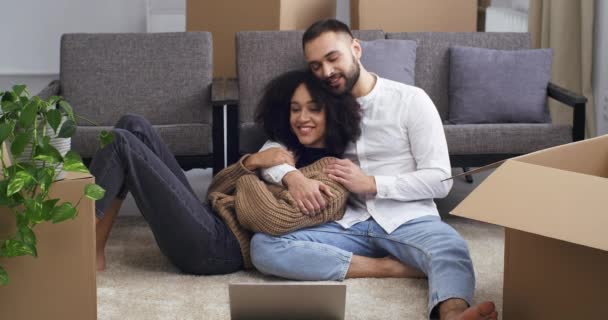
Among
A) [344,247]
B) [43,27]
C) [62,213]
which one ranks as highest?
[43,27]

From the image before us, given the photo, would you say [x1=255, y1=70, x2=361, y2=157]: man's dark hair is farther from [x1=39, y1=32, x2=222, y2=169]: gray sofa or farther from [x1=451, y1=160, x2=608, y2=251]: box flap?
[x1=451, y1=160, x2=608, y2=251]: box flap

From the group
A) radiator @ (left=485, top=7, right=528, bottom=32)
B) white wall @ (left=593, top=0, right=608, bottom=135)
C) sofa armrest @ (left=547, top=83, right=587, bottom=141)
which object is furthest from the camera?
radiator @ (left=485, top=7, right=528, bottom=32)

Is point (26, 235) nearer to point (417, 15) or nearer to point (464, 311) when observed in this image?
point (464, 311)

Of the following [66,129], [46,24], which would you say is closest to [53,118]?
[66,129]

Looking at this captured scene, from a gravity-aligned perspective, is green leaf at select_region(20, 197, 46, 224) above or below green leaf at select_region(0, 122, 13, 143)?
below

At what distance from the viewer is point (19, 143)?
5.84 ft

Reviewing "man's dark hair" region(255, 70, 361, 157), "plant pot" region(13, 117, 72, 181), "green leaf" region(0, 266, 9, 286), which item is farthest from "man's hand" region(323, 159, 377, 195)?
"green leaf" region(0, 266, 9, 286)

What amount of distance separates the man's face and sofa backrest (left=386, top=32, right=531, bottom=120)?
3.53 feet

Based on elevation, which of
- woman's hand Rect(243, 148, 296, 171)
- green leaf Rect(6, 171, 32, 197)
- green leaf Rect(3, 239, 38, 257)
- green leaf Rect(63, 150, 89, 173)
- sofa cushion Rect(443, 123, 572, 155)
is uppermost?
green leaf Rect(63, 150, 89, 173)

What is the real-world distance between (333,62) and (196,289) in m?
0.79

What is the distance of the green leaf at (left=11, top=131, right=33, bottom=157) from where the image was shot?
70.1 inches

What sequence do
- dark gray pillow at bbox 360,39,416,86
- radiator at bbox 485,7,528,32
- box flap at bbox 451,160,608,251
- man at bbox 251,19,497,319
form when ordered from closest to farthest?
1. box flap at bbox 451,160,608,251
2. man at bbox 251,19,497,319
3. dark gray pillow at bbox 360,39,416,86
4. radiator at bbox 485,7,528,32

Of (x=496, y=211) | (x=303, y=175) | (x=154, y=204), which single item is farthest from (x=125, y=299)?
(x=496, y=211)

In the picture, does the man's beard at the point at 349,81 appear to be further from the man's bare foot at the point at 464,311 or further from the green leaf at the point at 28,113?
the green leaf at the point at 28,113
